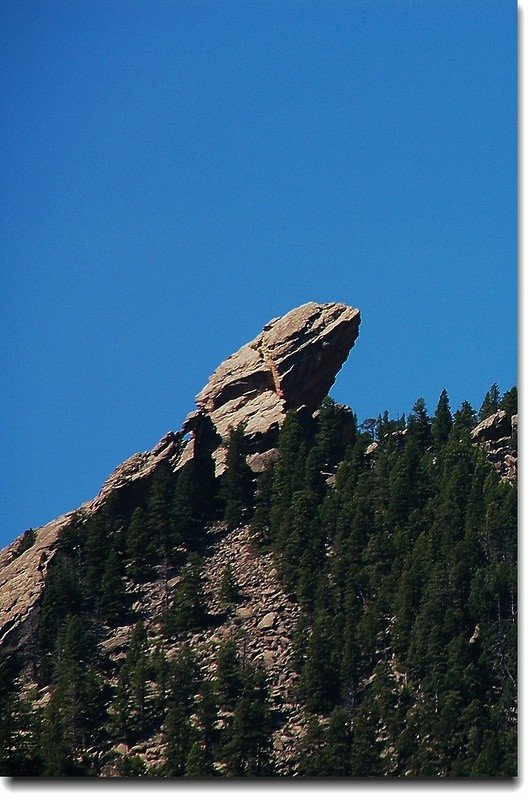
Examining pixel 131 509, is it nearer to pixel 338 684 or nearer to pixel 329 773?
pixel 338 684

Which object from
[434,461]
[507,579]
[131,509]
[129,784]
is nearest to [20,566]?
[131,509]

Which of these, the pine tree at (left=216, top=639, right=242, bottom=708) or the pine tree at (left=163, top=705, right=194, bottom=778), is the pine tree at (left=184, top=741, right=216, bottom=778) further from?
the pine tree at (left=216, top=639, right=242, bottom=708)

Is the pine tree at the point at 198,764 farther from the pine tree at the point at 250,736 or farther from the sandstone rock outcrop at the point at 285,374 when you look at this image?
the sandstone rock outcrop at the point at 285,374

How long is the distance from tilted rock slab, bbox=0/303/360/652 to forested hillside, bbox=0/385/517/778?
1.20m

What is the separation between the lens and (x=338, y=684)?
77562mm

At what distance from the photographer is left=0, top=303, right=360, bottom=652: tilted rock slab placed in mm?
98625

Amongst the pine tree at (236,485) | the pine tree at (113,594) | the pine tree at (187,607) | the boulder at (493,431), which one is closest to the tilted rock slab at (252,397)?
the pine tree at (236,485)

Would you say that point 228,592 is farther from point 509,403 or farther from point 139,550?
point 509,403

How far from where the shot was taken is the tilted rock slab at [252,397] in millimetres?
98625

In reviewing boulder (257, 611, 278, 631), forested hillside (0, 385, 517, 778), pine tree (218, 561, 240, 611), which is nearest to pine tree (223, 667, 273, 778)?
forested hillside (0, 385, 517, 778)

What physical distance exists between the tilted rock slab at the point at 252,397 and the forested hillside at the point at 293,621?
1198 millimetres

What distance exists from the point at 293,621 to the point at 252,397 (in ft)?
80.6

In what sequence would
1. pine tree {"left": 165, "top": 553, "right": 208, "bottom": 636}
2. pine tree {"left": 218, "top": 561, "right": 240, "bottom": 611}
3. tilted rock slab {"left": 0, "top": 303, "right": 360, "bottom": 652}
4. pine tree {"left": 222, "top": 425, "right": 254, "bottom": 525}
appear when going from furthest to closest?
tilted rock slab {"left": 0, "top": 303, "right": 360, "bottom": 652}
pine tree {"left": 222, "top": 425, "right": 254, "bottom": 525}
pine tree {"left": 218, "top": 561, "right": 240, "bottom": 611}
pine tree {"left": 165, "top": 553, "right": 208, "bottom": 636}

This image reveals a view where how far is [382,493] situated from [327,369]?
47.7 feet
